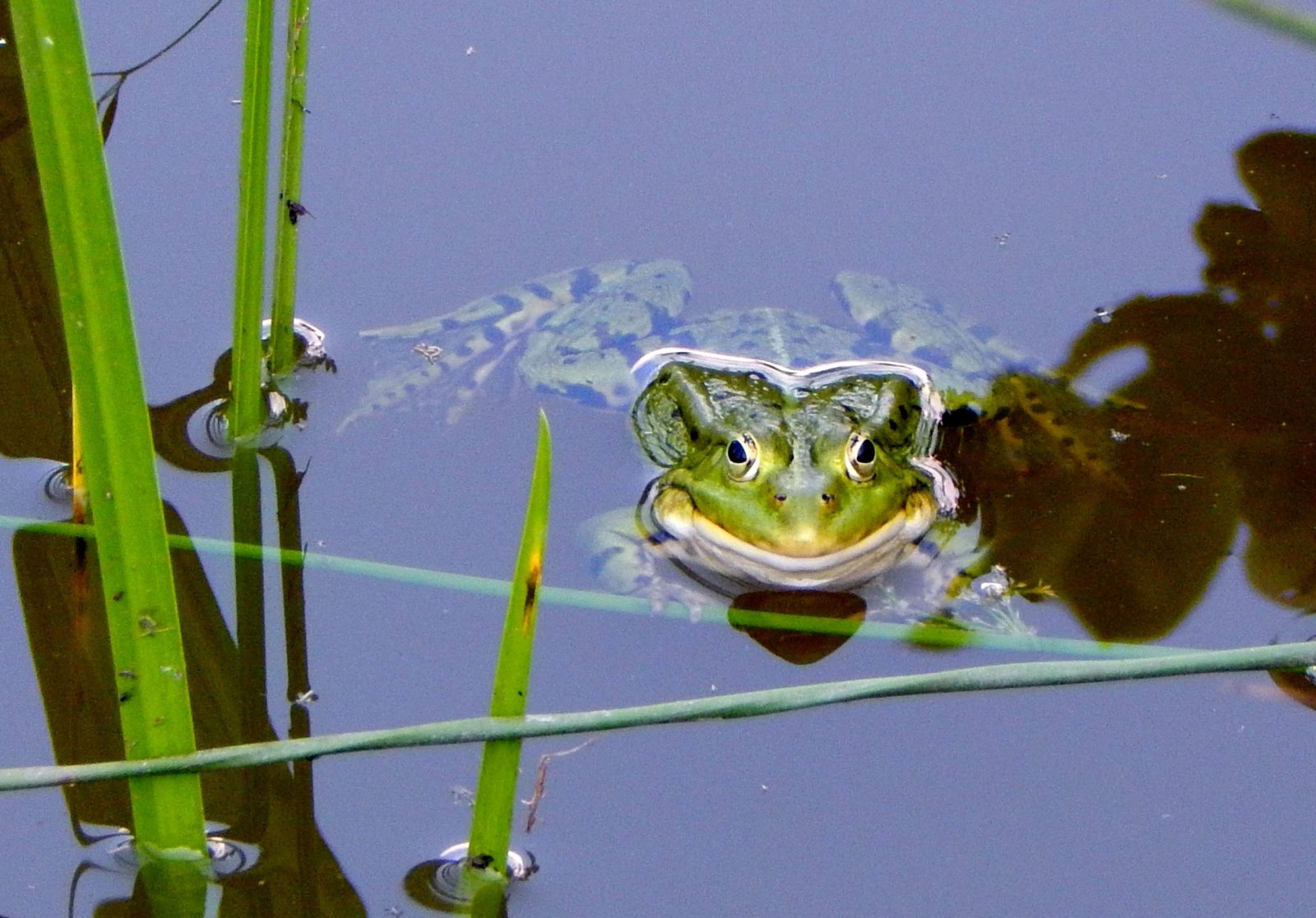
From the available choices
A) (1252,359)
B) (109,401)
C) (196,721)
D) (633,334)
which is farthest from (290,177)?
(1252,359)

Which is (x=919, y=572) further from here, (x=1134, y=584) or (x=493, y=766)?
(x=493, y=766)

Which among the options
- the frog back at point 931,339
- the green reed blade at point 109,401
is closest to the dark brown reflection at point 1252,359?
the frog back at point 931,339

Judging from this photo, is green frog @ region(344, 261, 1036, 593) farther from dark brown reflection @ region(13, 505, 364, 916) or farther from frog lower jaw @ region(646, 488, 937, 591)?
dark brown reflection @ region(13, 505, 364, 916)

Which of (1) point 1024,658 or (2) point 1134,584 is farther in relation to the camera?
(2) point 1134,584

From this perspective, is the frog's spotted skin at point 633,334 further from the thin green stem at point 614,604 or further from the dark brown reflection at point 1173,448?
the thin green stem at point 614,604

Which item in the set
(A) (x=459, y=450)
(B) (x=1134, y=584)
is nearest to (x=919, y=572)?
(B) (x=1134, y=584)

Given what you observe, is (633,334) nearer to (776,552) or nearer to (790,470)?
(790,470)
